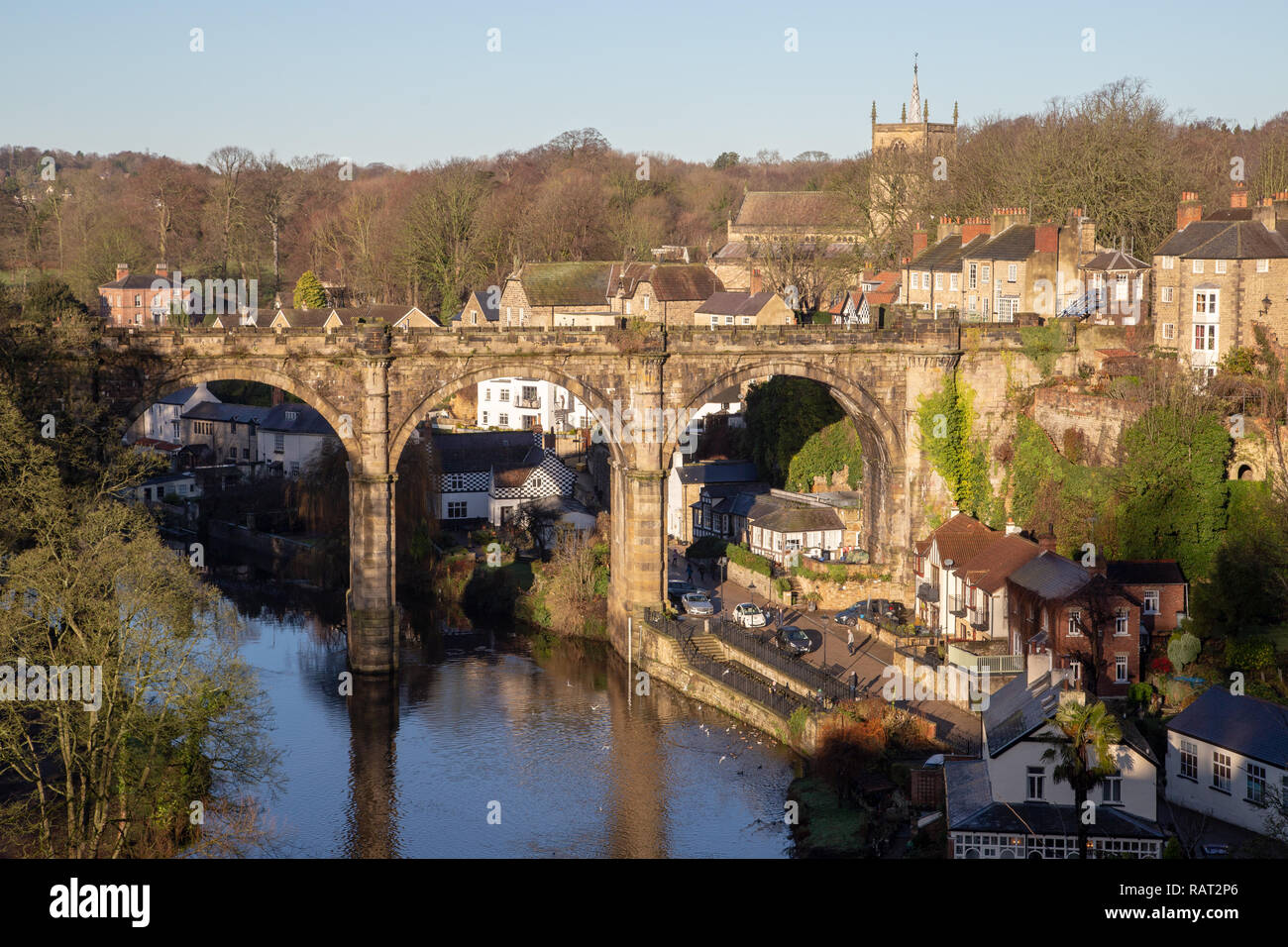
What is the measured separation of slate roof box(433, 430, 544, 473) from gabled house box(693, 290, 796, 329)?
10376mm

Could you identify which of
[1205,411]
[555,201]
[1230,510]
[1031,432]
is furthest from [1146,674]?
[555,201]

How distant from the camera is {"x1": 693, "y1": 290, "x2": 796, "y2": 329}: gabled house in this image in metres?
72.2

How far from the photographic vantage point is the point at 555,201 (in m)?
107

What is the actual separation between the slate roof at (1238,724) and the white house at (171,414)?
2528 inches

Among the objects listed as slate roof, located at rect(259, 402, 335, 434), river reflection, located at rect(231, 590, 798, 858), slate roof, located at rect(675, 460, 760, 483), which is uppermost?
slate roof, located at rect(259, 402, 335, 434)

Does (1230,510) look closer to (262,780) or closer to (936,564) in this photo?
(936,564)

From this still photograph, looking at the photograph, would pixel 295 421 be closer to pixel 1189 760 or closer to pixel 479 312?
pixel 479 312

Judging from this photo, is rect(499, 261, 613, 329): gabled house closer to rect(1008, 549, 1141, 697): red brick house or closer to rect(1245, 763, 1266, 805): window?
rect(1008, 549, 1141, 697): red brick house

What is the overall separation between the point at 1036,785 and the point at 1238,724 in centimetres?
549

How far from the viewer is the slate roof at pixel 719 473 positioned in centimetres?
6353

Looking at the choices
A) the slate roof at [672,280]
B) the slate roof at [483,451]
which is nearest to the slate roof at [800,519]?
the slate roof at [483,451]

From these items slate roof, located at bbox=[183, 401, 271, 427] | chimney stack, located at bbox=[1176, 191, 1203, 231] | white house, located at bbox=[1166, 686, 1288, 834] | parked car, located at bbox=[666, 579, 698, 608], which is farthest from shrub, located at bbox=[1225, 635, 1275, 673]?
slate roof, located at bbox=[183, 401, 271, 427]

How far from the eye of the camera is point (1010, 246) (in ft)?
189
